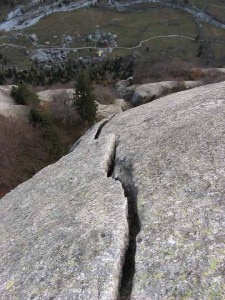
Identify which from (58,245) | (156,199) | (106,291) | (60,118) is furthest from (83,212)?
(60,118)

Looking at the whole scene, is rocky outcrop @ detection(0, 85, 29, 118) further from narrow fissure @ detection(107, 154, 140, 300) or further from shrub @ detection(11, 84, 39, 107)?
narrow fissure @ detection(107, 154, 140, 300)

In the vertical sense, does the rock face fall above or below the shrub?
above

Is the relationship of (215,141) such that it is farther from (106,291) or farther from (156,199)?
(106,291)

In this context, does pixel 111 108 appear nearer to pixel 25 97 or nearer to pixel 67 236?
pixel 25 97

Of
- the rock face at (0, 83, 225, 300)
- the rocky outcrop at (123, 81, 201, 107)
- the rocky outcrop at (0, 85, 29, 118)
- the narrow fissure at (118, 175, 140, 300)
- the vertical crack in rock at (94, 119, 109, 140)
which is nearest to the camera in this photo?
the rock face at (0, 83, 225, 300)

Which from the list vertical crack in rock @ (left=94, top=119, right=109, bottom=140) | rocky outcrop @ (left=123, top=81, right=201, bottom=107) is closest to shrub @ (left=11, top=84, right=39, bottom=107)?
rocky outcrop @ (left=123, top=81, right=201, bottom=107)

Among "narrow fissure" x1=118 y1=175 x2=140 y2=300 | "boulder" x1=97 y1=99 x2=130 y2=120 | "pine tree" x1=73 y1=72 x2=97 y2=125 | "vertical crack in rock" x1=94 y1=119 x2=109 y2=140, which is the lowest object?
"boulder" x1=97 y1=99 x2=130 y2=120

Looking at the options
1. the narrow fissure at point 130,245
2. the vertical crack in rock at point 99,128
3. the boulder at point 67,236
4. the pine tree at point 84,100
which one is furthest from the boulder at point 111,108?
the narrow fissure at point 130,245
